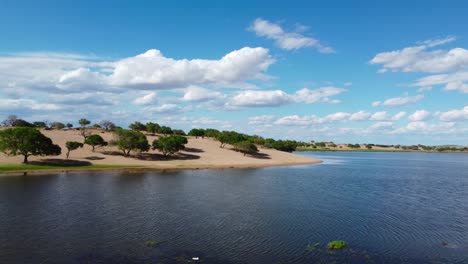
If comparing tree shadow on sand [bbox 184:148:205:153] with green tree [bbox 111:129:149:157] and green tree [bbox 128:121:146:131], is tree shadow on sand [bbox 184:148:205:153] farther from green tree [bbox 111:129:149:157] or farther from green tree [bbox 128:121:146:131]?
green tree [bbox 128:121:146:131]

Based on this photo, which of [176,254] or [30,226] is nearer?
[176,254]

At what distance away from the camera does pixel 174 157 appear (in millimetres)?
132375

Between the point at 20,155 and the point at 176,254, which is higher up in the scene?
the point at 20,155

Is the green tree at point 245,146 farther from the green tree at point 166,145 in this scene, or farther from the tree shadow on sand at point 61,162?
the tree shadow on sand at point 61,162

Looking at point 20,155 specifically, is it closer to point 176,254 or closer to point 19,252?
point 19,252

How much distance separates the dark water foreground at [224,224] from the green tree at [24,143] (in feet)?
101

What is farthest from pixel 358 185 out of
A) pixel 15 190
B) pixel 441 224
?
pixel 15 190

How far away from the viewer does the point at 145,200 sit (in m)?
52.2

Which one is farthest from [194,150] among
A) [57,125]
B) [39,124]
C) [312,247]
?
[312,247]

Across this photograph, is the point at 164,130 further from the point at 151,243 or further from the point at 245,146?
the point at 151,243

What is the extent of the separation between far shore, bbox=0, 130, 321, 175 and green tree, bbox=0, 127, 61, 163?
349 cm

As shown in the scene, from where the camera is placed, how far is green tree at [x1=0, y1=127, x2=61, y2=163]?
9312 cm

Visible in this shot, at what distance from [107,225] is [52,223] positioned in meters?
6.44

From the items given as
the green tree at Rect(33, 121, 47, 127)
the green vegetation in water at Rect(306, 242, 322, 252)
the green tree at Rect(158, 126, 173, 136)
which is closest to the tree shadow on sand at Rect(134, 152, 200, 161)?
the green tree at Rect(158, 126, 173, 136)
